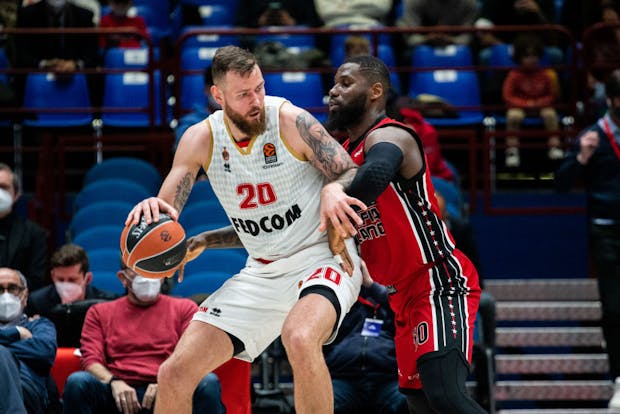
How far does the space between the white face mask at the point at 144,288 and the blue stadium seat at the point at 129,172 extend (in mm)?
2271

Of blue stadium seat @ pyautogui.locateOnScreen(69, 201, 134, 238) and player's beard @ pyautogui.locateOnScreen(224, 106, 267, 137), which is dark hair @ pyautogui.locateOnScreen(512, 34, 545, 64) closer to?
blue stadium seat @ pyautogui.locateOnScreen(69, 201, 134, 238)

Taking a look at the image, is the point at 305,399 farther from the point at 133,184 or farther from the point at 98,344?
the point at 133,184

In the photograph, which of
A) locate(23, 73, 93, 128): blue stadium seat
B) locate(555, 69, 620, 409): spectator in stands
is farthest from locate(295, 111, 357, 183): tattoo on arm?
locate(23, 73, 93, 128): blue stadium seat

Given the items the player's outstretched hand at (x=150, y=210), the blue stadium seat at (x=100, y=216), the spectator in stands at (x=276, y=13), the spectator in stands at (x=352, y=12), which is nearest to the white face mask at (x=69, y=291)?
the blue stadium seat at (x=100, y=216)

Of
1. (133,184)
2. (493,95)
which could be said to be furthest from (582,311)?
(133,184)

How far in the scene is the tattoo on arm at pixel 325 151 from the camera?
17.0 ft

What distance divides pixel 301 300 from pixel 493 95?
606 centimetres

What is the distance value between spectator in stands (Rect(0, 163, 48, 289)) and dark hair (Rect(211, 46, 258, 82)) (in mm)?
3514

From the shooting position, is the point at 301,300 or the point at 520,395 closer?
the point at 301,300

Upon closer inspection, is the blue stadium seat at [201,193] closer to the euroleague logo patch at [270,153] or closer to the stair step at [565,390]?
the stair step at [565,390]

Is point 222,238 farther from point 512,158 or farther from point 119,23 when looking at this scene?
point 119,23

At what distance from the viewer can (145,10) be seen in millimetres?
12266

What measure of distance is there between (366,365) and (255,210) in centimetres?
224

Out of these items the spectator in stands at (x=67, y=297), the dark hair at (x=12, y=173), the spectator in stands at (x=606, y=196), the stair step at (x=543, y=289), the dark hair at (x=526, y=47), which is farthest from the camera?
the dark hair at (x=526, y=47)
